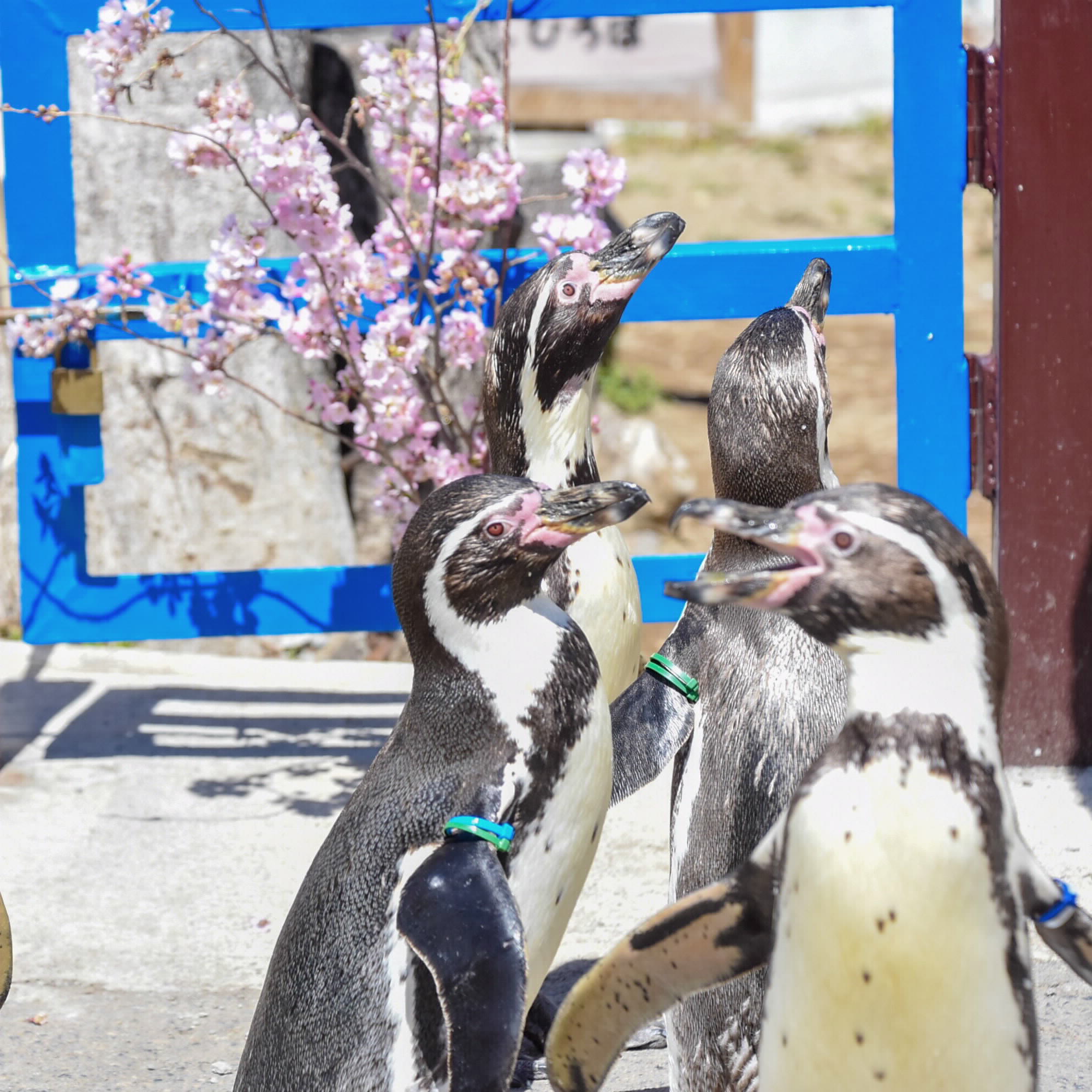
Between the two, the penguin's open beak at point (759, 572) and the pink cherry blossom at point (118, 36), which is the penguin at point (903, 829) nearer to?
the penguin's open beak at point (759, 572)

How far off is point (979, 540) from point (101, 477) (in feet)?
13.8

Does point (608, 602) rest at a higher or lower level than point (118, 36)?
lower

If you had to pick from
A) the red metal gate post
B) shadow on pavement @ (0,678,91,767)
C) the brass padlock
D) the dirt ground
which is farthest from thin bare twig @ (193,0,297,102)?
shadow on pavement @ (0,678,91,767)

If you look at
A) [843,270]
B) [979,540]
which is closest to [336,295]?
[843,270]

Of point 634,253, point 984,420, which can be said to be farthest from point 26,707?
point 984,420

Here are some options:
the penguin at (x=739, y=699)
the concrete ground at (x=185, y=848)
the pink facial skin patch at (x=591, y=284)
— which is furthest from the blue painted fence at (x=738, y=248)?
the penguin at (x=739, y=699)

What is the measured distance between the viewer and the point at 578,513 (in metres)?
2.06

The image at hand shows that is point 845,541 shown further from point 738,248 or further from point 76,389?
point 76,389

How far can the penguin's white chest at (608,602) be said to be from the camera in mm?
2789

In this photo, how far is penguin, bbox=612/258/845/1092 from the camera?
2.22 m

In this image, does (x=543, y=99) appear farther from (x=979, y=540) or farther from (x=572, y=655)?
(x=572, y=655)

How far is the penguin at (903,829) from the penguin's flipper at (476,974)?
0.36 metres

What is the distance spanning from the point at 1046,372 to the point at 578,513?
2319 mm

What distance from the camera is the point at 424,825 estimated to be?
2049 millimetres
